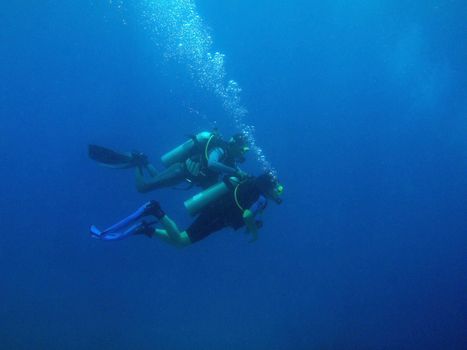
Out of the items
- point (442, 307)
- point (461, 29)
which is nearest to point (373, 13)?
point (461, 29)

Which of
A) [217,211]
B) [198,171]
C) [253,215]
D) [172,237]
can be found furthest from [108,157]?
[253,215]

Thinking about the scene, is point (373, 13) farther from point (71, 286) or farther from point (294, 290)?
point (71, 286)

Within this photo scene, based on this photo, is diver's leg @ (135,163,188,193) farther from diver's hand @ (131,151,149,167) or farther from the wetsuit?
diver's hand @ (131,151,149,167)

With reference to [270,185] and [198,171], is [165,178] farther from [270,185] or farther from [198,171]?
[270,185]

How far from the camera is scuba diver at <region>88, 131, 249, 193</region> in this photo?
235 inches

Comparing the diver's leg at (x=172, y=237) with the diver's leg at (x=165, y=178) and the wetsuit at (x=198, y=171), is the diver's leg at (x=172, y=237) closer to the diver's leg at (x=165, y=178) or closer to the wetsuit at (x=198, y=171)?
the wetsuit at (x=198, y=171)

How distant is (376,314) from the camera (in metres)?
28.9

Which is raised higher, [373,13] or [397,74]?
[373,13]

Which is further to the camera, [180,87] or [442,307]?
[442,307]

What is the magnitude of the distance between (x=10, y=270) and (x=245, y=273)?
15.7m

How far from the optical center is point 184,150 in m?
6.62

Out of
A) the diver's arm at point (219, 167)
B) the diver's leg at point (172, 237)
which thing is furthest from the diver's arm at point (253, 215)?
the diver's leg at point (172, 237)

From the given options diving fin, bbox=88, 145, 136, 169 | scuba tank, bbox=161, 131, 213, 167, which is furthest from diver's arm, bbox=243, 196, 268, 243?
diving fin, bbox=88, 145, 136, 169

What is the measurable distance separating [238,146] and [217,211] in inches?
41.8
